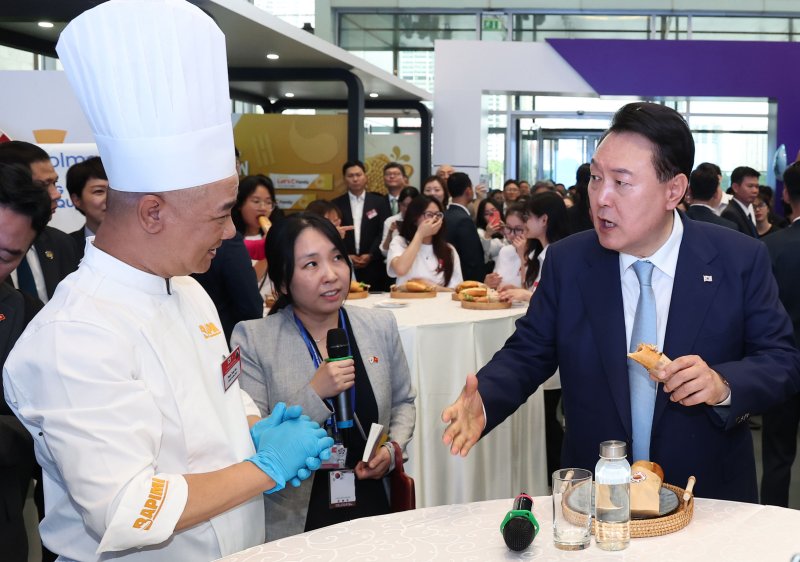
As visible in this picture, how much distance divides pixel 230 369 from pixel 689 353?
112 cm

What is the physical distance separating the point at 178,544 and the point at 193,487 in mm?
242

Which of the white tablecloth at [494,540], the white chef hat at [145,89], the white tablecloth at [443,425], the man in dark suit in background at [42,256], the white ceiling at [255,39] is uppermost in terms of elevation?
the white ceiling at [255,39]

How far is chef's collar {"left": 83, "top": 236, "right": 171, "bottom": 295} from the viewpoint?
5.21 feet

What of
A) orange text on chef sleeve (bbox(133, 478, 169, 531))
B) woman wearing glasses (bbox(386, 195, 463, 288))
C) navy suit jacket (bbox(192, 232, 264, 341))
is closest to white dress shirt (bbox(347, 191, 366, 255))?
woman wearing glasses (bbox(386, 195, 463, 288))

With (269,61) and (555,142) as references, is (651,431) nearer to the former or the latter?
(269,61)

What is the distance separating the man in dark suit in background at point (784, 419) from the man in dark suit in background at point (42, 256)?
3284 millimetres

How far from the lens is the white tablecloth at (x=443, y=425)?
13.3 feet

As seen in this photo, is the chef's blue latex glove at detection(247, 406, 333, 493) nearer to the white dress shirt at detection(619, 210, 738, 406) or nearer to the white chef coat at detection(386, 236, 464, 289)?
the white dress shirt at detection(619, 210, 738, 406)

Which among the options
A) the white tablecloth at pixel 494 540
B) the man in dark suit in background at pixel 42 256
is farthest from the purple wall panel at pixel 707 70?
the white tablecloth at pixel 494 540

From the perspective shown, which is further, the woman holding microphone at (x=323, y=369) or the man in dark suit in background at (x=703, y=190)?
the man in dark suit in background at (x=703, y=190)

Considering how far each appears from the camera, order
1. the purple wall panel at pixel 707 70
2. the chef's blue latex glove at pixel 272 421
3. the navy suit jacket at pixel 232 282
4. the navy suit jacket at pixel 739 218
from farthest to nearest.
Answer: the purple wall panel at pixel 707 70, the navy suit jacket at pixel 739 218, the navy suit jacket at pixel 232 282, the chef's blue latex glove at pixel 272 421

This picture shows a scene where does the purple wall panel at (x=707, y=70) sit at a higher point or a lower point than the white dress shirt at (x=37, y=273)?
higher

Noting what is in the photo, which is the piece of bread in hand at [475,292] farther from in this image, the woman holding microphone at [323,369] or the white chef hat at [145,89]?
the white chef hat at [145,89]

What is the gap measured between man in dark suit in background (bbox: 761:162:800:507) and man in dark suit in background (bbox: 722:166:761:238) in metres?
2.05
